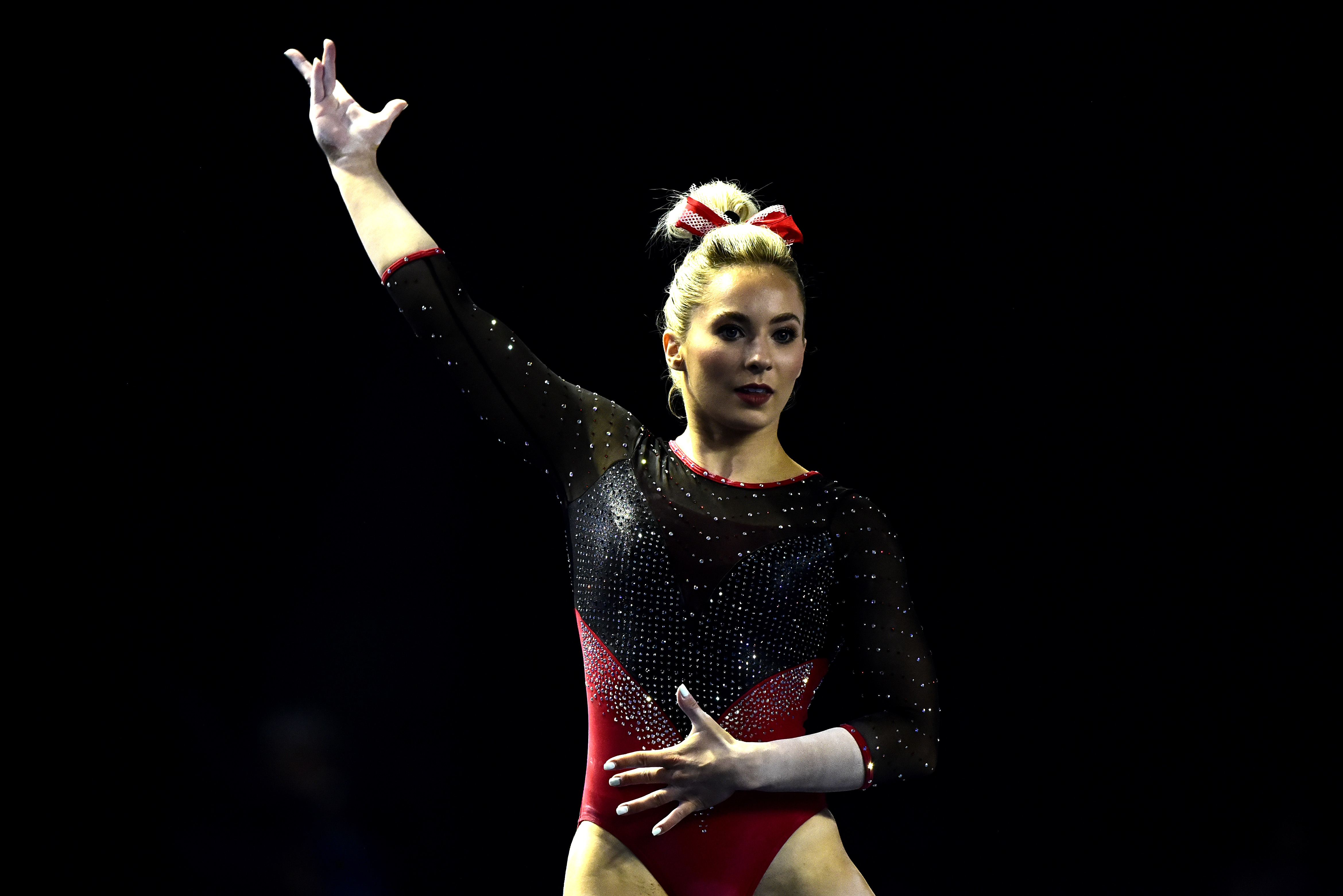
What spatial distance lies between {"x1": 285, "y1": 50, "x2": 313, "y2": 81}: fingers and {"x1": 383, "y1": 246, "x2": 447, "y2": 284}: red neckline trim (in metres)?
0.29

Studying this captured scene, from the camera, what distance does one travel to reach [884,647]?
1.71m

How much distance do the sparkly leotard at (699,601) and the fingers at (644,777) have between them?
0.14 meters

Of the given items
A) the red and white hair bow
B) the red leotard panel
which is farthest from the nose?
the red leotard panel

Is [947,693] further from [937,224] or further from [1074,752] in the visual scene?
[937,224]

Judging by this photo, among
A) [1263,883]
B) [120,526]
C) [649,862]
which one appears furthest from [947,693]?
[120,526]

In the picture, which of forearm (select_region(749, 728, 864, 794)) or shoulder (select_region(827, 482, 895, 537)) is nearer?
forearm (select_region(749, 728, 864, 794))

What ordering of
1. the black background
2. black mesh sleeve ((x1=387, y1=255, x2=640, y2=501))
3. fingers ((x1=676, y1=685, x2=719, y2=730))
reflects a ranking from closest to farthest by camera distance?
fingers ((x1=676, y1=685, x2=719, y2=730))
black mesh sleeve ((x1=387, y1=255, x2=640, y2=501))
the black background

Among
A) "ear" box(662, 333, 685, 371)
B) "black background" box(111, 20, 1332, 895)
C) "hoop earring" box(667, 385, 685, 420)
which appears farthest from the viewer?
"black background" box(111, 20, 1332, 895)

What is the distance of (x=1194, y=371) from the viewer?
2.57 meters

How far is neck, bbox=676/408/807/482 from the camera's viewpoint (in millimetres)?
1790

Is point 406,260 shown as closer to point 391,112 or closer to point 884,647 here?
point 391,112

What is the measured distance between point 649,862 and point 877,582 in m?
0.48

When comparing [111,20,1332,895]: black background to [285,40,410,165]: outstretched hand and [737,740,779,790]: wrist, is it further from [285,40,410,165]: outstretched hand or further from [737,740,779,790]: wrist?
[737,740,779,790]: wrist

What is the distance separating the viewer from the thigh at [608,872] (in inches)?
63.9
